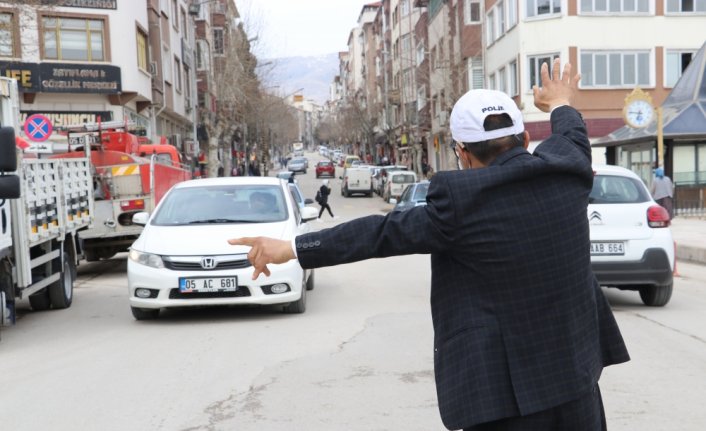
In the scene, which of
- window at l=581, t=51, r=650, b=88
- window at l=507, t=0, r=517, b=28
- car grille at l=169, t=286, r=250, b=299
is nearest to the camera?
car grille at l=169, t=286, r=250, b=299

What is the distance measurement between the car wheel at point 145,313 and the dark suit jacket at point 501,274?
7302 millimetres

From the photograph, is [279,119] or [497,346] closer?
[497,346]

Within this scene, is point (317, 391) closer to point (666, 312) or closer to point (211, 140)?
point (666, 312)

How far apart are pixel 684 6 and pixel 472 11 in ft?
38.6

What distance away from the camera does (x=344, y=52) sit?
189 metres

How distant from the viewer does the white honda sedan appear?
29.8 ft

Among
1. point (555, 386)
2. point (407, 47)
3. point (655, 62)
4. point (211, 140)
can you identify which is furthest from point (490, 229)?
point (407, 47)

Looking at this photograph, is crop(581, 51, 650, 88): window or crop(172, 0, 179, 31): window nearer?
crop(581, 51, 650, 88): window

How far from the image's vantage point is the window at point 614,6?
38219 mm

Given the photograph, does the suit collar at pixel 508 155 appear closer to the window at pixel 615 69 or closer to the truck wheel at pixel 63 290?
the truck wheel at pixel 63 290

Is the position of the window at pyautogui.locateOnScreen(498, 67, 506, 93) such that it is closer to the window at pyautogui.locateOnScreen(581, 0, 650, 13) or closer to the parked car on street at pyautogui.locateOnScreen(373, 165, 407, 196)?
the window at pyautogui.locateOnScreen(581, 0, 650, 13)

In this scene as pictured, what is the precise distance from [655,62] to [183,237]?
34.0 m

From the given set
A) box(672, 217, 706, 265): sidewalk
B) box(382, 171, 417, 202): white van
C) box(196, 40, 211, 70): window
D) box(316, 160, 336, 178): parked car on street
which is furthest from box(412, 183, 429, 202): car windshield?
box(316, 160, 336, 178): parked car on street

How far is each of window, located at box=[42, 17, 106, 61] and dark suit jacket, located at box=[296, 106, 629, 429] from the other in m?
28.7
